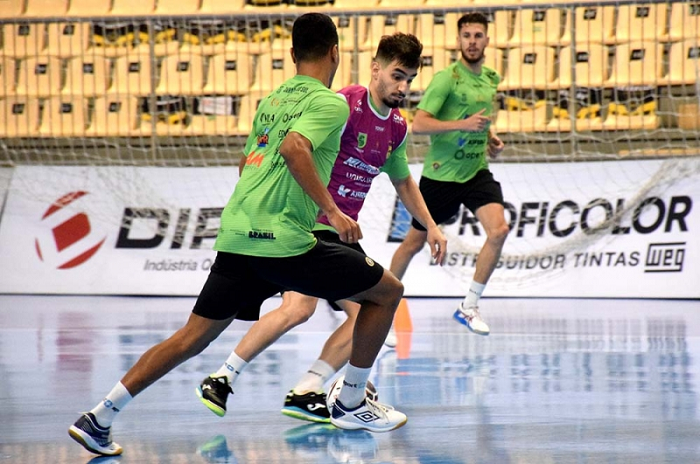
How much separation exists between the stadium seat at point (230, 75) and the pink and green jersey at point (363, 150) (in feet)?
29.0

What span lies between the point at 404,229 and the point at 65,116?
5.40 meters

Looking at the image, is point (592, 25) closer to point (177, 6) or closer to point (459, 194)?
point (459, 194)

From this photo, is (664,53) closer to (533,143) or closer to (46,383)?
(533,143)

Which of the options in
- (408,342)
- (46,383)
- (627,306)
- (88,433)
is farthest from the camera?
(627,306)

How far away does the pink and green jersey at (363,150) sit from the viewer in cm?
502

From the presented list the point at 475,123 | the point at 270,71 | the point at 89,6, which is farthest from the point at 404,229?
the point at 89,6

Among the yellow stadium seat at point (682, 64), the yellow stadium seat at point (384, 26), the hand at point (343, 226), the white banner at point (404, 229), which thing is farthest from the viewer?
the yellow stadium seat at point (384, 26)

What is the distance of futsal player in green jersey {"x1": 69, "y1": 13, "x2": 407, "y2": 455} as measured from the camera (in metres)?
4.12

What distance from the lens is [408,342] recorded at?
7934mm

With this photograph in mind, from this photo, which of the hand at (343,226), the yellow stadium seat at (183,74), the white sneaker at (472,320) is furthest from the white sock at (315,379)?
the yellow stadium seat at (183,74)

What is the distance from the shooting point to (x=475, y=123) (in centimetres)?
727

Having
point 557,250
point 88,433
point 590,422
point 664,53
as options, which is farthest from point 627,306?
point 88,433

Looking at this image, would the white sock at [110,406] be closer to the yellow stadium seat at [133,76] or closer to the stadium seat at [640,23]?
the stadium seat at [640,23]

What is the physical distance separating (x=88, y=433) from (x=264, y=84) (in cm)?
1006
